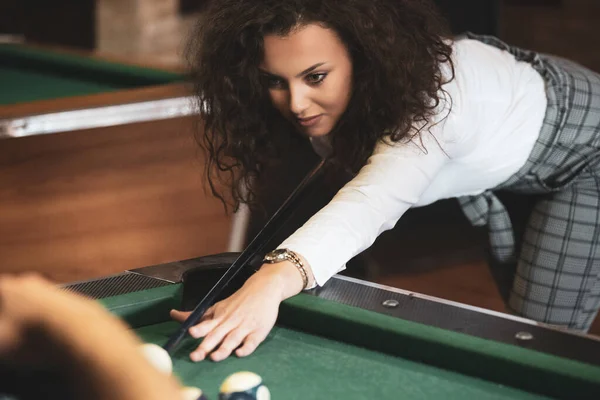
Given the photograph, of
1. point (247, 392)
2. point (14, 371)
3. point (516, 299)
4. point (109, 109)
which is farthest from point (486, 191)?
point (14, 371)

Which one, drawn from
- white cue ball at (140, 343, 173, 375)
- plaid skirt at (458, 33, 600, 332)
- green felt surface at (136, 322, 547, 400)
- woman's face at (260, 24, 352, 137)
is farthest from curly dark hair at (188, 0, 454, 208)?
white cue ball at (140, 343, 173, 375)

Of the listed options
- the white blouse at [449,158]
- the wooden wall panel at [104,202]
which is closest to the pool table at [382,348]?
the white blouse at [449,158]

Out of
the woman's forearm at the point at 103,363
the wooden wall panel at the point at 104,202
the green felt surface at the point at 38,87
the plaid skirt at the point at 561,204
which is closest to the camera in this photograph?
the woman's forearm at the point at 103,363

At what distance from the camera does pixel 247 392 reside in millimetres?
1107

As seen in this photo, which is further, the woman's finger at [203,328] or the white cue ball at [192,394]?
the woman's finger at [203,328]

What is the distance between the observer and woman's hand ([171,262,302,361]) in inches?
52.4

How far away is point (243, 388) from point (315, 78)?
81 centimetres

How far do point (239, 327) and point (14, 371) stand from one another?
73 centimetres

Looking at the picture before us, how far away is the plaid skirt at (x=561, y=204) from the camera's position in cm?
202

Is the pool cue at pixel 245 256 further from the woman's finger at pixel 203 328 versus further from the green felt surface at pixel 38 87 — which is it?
the green felt surface at pixel 38 87

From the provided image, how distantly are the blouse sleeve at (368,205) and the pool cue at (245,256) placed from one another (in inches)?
2.8

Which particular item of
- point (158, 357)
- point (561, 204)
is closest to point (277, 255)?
point (158, 357)

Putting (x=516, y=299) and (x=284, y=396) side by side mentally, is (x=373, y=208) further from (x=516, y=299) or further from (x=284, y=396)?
(x=516, y=299)

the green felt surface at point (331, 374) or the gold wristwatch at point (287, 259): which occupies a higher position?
the gold wristwatch at point (287, 259)
